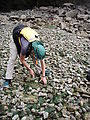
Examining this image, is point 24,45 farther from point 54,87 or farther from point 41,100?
point 54,87

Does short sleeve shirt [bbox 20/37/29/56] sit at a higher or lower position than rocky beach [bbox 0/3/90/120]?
higher

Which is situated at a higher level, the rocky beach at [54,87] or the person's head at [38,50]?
the person's head at [38,50]

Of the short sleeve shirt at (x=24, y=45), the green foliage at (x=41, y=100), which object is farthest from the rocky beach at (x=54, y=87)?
the short sleeve shirt at (x=24, y=45)

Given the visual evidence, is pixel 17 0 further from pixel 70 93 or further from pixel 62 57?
pixel 70 93

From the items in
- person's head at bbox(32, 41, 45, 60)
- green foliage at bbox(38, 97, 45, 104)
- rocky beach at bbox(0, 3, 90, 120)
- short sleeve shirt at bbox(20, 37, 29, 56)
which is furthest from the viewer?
green foliage at bbox(38, 97, 45, 104)

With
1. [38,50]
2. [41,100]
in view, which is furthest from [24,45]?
[41,100]

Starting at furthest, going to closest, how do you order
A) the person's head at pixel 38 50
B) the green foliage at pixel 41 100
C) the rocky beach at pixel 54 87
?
the green foliage at pixel 41 100
the rocky beach at pixel 54 87
the person's head at pixel 38 50

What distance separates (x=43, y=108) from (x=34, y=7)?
47.7 ft

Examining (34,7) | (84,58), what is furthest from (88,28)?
(34,7)

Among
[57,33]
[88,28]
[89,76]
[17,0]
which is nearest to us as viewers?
[89,76]

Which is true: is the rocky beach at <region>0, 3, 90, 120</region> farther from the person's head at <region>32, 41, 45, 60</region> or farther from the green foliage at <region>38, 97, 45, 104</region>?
the person's head at <region>32, 41, 45, 60</region>

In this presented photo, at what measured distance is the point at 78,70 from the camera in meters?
6.31

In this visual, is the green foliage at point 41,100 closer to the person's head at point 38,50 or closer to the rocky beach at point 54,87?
the rocky beach at point 54,87

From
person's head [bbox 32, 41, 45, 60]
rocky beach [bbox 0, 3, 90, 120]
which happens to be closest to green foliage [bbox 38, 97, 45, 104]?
rocky beach [bbox 0, 3, 90, 120]
